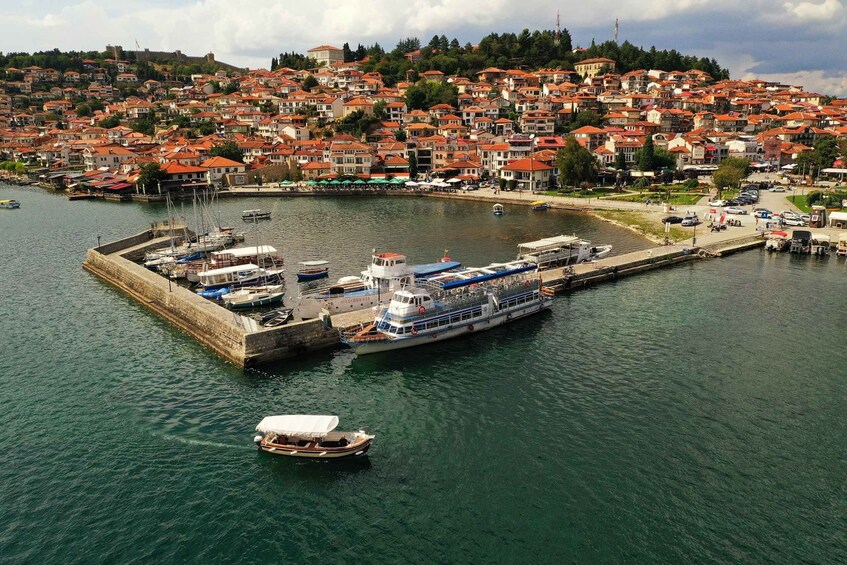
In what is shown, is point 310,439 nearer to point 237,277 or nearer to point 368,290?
point 368,290

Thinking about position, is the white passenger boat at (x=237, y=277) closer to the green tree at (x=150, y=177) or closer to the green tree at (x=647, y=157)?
the green tree at (x=150, y=177)

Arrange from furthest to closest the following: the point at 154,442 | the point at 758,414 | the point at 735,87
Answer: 1. the point at 735,87
2. the point at 758,414
3. the point at 154,442

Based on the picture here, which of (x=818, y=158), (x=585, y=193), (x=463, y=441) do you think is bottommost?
(x=463, y=441)

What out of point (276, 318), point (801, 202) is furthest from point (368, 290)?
point (801, 202)

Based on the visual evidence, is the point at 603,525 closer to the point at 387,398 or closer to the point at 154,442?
the point at 387,398

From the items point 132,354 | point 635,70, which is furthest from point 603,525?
point 635,70

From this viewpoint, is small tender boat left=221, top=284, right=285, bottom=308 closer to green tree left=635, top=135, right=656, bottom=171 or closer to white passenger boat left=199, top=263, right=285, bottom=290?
white passenger boat left=199, top=263, right=285, bottom=290
